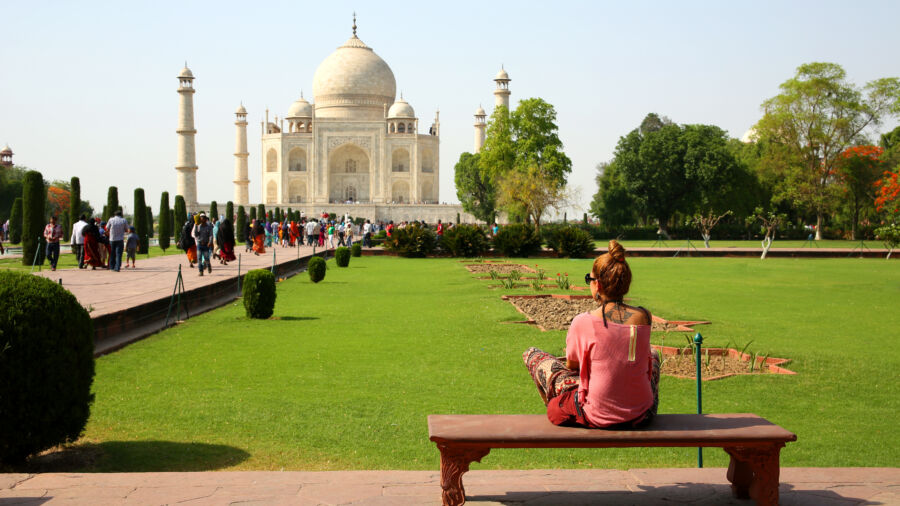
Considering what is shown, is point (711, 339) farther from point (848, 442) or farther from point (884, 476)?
point (884, 476)

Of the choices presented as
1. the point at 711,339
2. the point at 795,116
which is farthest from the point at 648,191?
the point at 711,339

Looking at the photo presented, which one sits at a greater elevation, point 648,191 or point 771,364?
point 648,191

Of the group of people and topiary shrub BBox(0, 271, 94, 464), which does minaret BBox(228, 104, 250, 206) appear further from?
topiary shrub BBox(0, 271, 94, 464)

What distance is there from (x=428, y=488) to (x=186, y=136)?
46.6 meters

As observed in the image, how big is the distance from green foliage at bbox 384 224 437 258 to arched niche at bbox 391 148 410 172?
1413 inches

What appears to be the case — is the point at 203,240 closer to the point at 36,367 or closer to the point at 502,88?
the point at 36,367

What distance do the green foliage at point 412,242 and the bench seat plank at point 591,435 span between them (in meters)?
20.6

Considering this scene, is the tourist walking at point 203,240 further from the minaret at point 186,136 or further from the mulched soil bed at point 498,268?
the minaret at point 186,136

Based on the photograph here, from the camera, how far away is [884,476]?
3279mm

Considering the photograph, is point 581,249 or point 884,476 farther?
point 581,249

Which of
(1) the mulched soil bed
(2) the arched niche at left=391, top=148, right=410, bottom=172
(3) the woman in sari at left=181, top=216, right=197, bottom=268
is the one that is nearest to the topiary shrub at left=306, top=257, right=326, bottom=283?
(3) the woman in sari at left=181, top=216, right=197, bottom=268

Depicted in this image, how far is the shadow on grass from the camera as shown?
370cm

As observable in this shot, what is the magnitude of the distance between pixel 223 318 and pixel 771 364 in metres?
5.62

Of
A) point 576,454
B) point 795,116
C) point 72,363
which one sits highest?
point 795,116
